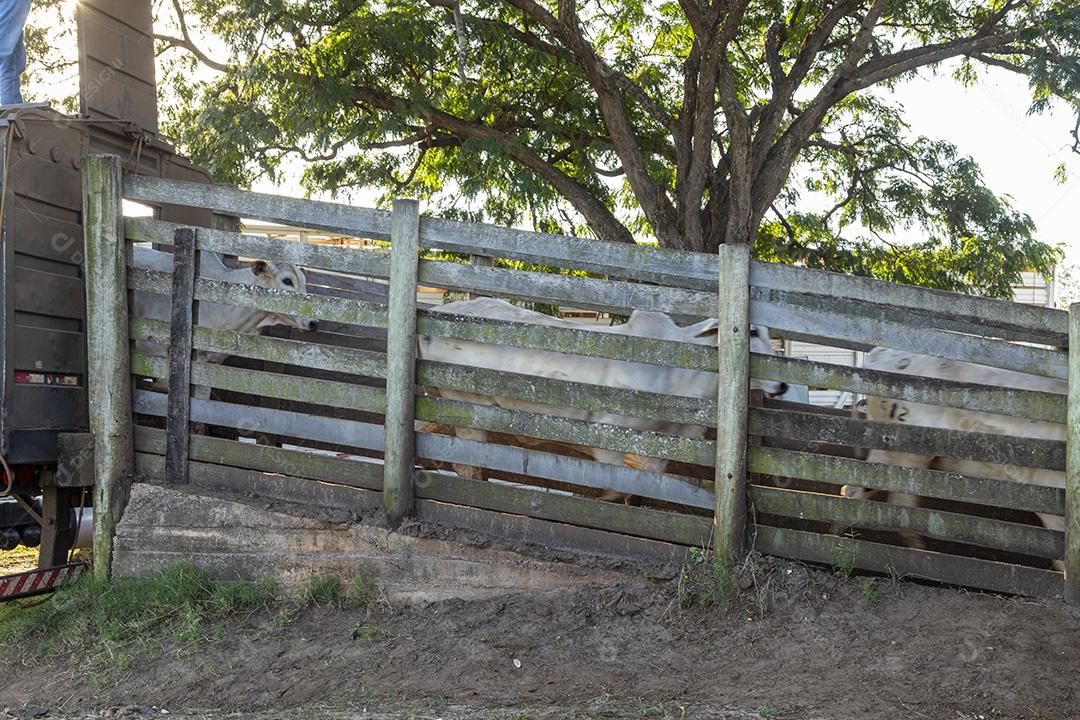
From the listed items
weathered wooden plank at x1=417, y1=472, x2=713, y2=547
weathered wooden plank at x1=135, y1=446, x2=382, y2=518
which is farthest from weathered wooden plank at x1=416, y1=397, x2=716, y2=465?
weathered wooden plank at x1=135, y1=446, x2=382, y2=518

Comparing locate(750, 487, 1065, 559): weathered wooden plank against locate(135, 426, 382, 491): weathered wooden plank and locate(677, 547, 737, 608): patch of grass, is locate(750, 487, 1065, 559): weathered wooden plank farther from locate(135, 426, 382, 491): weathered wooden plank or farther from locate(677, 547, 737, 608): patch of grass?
locate(135, 426, 382, 491): weathered wooden plank

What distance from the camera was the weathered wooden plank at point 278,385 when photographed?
6086 mm

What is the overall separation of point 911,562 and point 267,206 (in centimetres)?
423

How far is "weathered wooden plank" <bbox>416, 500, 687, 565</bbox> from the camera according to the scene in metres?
5.68

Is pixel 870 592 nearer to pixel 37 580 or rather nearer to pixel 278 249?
pixel 278 249

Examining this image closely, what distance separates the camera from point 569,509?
5812 mm

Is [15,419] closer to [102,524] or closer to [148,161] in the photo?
[102,524]

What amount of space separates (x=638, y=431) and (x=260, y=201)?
2702 mm

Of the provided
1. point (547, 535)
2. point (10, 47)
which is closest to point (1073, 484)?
point (547, 535)

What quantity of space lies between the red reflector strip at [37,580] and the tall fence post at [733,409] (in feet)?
13.3

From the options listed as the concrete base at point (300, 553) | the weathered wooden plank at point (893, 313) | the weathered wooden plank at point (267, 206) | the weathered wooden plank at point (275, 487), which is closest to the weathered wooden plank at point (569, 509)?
the concrete base at point (300, 553)

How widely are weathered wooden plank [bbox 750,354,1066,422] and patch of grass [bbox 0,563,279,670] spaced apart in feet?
10.2

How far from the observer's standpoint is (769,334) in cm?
613

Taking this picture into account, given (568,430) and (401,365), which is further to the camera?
(401,365)
